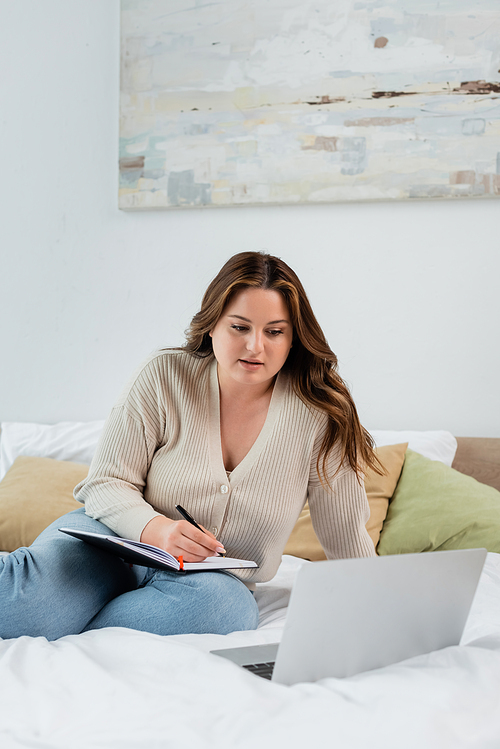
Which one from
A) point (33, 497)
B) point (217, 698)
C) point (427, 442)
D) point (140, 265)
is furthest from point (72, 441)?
point (217, 698)

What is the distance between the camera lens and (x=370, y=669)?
78 centimetres

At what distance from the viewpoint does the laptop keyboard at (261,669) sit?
0.79 metres

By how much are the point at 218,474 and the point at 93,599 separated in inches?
13.4

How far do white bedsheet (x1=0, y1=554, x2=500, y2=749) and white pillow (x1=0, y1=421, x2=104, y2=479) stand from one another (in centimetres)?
121

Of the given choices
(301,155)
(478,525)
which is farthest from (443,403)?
(301,155)

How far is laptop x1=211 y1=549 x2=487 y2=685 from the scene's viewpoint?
71 cm

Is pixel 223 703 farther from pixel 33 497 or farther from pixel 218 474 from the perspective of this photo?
pixel 33 497

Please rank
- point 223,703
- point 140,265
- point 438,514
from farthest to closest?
point 140,265, point 438,514, point 223,703

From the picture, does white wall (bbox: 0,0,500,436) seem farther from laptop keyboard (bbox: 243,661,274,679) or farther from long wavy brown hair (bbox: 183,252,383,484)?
laptop keyboard (bbox: 243,661,274,679)

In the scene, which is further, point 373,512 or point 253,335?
point 373,512

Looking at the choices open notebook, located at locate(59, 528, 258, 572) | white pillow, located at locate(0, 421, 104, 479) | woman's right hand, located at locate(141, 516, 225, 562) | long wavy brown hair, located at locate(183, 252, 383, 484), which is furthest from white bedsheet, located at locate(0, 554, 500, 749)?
white pillow, located at locate(0, 421, 104, 479)

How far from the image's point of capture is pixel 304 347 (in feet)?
4.50

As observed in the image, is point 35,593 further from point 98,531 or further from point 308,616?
point 308,616

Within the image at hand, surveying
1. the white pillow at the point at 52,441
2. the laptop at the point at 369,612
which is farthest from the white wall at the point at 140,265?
the laptop at the point at 369,612
